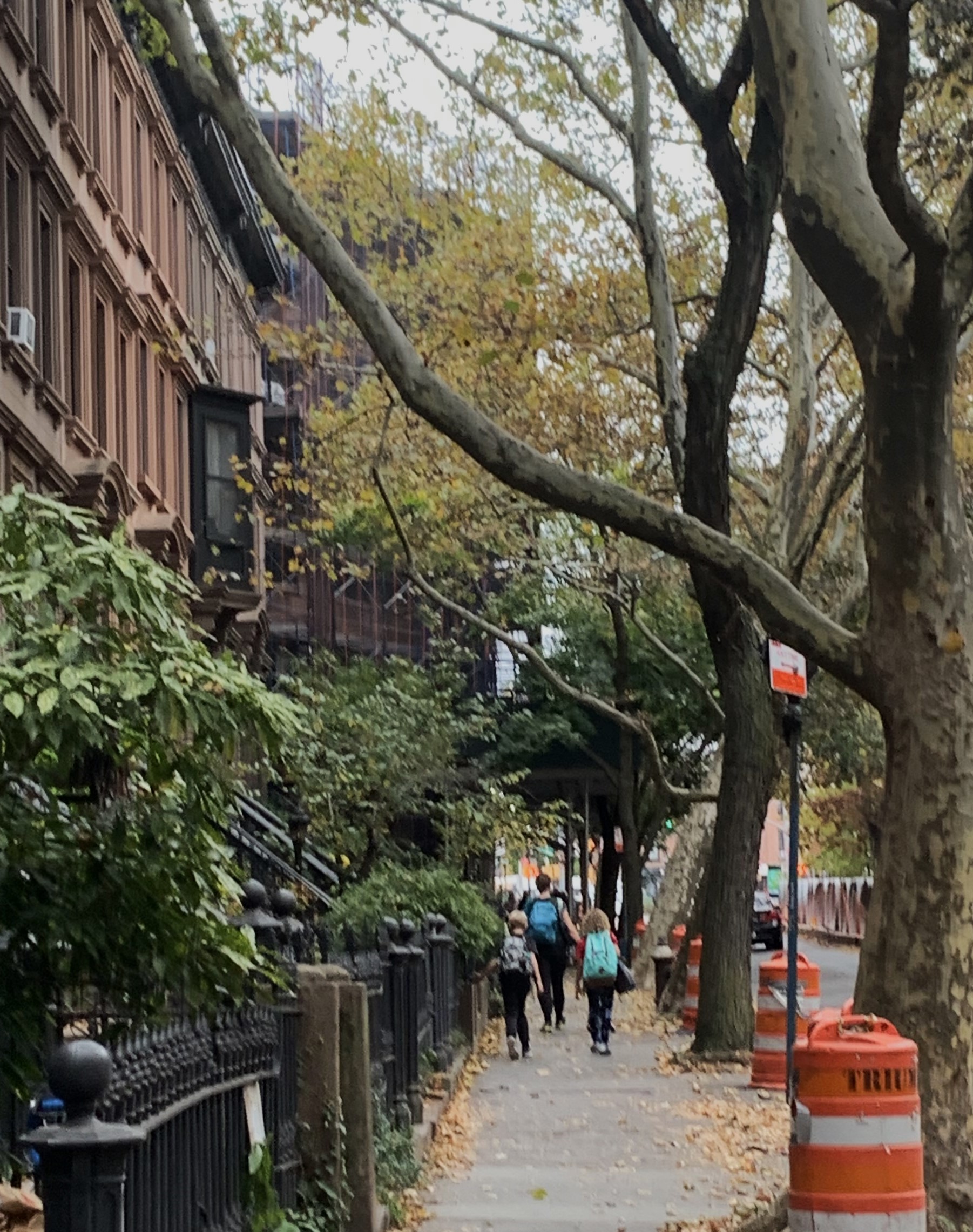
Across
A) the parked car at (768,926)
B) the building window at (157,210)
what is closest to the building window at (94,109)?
the building window at (157,210)

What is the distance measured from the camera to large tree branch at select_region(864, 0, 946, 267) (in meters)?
9.06

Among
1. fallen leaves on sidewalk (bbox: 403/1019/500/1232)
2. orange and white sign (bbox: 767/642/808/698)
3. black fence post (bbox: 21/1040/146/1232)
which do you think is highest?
orange and white sign (bbox: 767/642/808/698)

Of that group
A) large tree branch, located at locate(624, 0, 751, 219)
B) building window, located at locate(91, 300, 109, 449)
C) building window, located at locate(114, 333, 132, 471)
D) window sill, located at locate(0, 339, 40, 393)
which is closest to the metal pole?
large tree branch, located at locate(624, 0, 751, 219)

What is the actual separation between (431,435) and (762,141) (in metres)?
11.0

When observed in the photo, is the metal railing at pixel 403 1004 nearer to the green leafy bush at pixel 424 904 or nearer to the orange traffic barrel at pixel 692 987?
the green leafy bush at pixel 424 904

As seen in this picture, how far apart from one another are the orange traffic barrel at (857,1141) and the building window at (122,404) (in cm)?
1878

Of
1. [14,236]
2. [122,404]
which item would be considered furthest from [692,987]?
[14,236]

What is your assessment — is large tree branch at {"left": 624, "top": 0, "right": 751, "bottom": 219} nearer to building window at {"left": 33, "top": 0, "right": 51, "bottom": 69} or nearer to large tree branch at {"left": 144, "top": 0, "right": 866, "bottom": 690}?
large tree branch at {"left": 144, "top": 0, "right": 866, "bottom": 690}

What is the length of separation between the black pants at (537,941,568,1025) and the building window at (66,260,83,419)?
8136 millimetres

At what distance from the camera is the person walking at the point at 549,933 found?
78.8ft

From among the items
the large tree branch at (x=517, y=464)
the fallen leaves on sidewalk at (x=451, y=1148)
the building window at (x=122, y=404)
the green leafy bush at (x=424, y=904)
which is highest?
the building window at (x=122, y=404)

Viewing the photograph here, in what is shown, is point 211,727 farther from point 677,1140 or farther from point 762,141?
point 762,141

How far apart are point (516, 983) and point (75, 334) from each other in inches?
344

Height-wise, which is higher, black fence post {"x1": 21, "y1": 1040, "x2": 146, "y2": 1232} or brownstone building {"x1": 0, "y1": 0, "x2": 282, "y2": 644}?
brownstone building {"x1": 0, "y1": 0, "x2": 282, "y2": 644}
